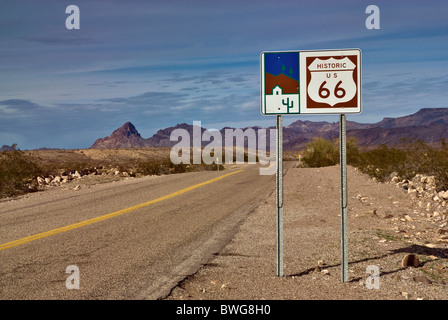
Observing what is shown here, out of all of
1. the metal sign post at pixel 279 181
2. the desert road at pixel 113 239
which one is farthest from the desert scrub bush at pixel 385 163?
the metal sign post at pixel 279 181

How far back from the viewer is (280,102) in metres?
6.05

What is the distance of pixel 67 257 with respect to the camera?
7766 millimetres

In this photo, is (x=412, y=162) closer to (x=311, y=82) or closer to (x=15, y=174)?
(x=311, y=82)

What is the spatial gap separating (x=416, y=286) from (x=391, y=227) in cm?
479

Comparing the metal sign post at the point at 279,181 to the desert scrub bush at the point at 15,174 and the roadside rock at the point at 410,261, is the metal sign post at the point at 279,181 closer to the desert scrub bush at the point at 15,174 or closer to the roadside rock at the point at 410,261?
the roadside rock at the point at 410,261

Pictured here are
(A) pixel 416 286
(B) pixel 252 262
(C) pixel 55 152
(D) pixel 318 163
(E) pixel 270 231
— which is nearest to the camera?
(A) pixel 416 286

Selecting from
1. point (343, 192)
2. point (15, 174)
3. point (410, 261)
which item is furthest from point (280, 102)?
point (15, 174)

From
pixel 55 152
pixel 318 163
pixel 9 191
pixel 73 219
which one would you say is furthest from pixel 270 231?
pixel 55 152

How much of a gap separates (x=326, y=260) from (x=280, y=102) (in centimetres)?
290

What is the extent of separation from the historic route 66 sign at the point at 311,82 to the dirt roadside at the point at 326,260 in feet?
7.50

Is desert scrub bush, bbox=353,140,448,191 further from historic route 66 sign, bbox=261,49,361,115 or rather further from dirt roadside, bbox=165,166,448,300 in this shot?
historic route 66 sign, bbox=261,49,361,115

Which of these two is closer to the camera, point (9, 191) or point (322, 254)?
point (322, 254)

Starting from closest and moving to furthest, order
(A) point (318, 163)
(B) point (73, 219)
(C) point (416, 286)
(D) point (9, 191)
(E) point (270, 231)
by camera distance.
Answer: (C) point (416, 286) < (E) point (270, 231) < (B) point (73, 219) < (D) point (9, 191) < (A) point (318, 163)
